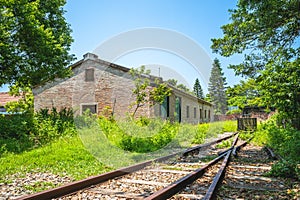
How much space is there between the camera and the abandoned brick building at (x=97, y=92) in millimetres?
16734

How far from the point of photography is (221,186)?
14.9ft

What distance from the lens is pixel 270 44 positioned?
384 inches

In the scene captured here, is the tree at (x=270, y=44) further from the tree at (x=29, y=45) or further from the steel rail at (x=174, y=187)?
the tree at (x=29, y=45)

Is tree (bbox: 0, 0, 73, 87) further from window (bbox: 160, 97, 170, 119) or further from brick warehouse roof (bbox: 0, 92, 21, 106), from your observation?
brick warehouse roof (bbox: 0, 92, 21, 106)

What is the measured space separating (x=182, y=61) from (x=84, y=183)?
8.82 meters

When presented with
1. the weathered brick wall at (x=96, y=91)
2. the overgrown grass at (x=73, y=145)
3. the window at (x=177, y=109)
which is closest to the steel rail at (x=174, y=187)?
the overgrown grass at (x=73, y=145)

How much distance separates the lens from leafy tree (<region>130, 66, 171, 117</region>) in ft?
49.6

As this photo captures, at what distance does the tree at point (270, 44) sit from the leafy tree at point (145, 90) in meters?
5.30

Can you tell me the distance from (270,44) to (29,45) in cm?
1131

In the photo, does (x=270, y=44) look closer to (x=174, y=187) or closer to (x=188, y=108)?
(x=174, y=187)

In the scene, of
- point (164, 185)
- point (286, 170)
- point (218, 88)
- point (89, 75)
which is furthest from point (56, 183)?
point (218, 88)

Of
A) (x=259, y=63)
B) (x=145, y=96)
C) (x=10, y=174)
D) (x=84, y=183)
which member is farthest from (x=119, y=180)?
(x=145, y=96)

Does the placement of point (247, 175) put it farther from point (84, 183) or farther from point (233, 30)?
point (233, 30)

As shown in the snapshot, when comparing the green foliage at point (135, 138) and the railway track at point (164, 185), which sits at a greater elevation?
the green foliage at point (135, 138)
